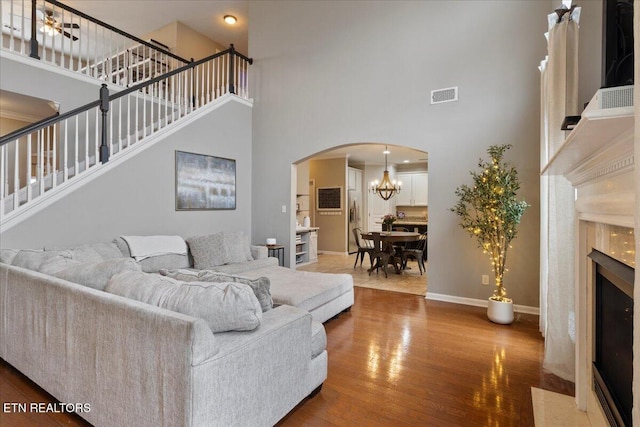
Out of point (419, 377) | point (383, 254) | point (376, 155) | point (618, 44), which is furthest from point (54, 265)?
point (376, 155)

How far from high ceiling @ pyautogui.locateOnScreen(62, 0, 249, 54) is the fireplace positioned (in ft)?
23.8

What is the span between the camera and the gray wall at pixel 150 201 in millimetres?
3652

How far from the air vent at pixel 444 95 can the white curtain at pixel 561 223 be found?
63.6 inches

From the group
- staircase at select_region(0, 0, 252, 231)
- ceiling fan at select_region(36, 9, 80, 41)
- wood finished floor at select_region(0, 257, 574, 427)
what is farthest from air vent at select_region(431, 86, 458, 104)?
ceiling fan at select_region(36, 9, 80, 41)

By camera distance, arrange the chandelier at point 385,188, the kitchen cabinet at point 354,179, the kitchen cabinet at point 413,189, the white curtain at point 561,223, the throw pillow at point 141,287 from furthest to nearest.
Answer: the kitchen cabinet at point 413,189 → the kitchen cabinet at point 354,179 → the chandelier at point 385,188 → the white curtain at point 561,223 → the throw pillow at point 141,287

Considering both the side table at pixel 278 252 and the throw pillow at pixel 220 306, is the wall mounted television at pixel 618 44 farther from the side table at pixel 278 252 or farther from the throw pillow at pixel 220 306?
the side table at pixel 278 252

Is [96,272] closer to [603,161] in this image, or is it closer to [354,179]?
[603,161]

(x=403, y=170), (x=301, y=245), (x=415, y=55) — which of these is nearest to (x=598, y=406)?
(x=415, y=55)

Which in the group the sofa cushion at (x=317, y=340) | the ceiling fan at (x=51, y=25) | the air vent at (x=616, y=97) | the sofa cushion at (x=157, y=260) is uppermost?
the ceiling fan at (x=51, y=25)

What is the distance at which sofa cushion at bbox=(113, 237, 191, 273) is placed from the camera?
13.1 feet

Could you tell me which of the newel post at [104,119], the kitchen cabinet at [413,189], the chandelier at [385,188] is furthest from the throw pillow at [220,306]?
the kitchen cabinet at [413,189]

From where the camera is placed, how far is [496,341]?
128 inches

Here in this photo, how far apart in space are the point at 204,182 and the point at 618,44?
504 cm

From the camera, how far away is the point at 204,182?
5.40 metres
